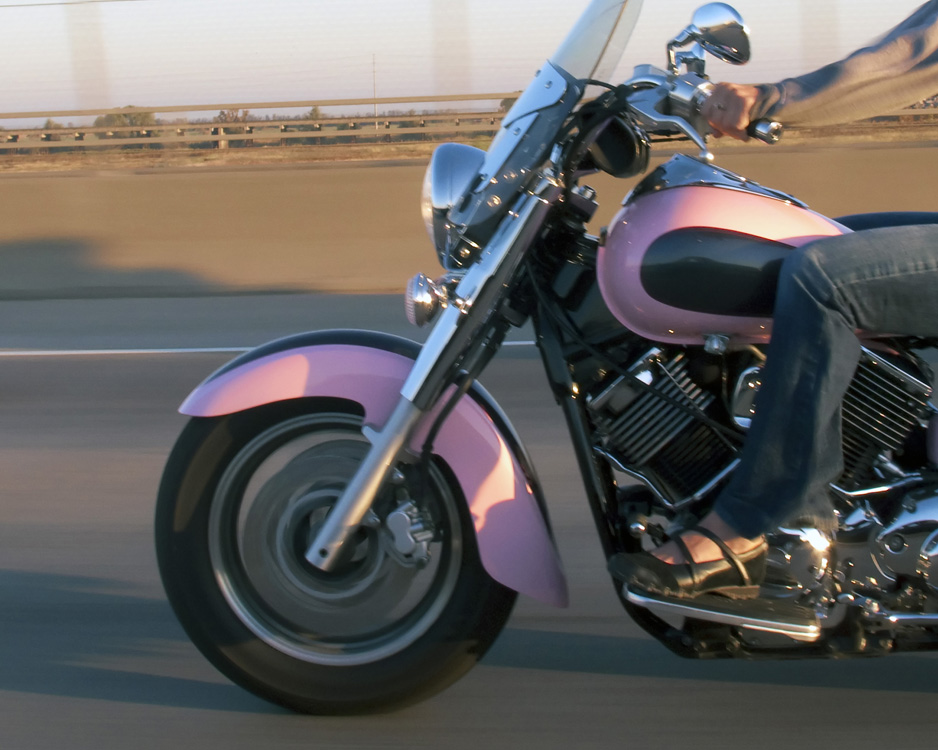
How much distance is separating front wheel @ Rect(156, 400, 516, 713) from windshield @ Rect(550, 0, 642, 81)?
0.92m

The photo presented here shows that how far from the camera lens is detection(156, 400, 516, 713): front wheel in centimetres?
280

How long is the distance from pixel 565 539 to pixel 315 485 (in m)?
1.43

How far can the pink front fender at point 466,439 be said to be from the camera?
274cm

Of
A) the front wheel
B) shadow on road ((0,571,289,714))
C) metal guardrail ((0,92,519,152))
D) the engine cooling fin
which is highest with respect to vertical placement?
the engine cooling fin

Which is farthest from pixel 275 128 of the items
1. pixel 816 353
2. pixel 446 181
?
pixel 816 353

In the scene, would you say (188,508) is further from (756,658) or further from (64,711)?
(756,658)

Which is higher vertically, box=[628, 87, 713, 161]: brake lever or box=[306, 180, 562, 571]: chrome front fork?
box=[628, 87, 713, 161]: brake lever

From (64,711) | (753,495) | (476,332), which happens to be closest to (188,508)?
(64,711)

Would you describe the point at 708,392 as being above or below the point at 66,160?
above

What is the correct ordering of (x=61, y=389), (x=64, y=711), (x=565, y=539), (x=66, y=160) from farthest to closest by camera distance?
(x=66, y=160) → (x=61, y=389) → (x=565, y=539) → (x=64, y=711)

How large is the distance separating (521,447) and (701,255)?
628mm

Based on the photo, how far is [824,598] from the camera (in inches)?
102

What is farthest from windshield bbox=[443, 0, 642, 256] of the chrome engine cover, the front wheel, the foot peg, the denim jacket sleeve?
the chrome engine cover

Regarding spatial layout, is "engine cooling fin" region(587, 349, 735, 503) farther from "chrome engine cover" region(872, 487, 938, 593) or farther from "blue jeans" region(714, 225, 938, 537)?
"chrome engine cover" region(872, 487, 938, 593)
